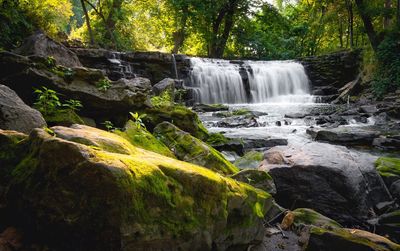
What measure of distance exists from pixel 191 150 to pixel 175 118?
2.27 metres

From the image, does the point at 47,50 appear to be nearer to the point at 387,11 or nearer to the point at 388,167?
the point at 388,167

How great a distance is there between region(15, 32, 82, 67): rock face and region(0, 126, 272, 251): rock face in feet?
25.8

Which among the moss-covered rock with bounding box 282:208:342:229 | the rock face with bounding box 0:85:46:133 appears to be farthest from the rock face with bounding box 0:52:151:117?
A: the moss-covered rock with bounding box 282:208:342:229

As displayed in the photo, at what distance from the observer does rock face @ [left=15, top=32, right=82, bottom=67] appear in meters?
9.48

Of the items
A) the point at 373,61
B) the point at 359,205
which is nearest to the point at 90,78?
the point at 359,205

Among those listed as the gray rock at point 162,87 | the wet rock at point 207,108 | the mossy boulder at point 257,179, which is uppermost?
the gray rock at point 162,87

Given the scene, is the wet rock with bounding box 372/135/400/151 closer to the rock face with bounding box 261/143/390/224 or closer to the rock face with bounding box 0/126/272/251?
the rock face with bounding box 261/143/390/224

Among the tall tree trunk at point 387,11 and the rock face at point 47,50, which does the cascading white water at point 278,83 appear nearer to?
the tall tree trunk at point 387,11

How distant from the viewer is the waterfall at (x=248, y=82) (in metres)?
20.4

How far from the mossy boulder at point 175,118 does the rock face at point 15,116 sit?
277cm

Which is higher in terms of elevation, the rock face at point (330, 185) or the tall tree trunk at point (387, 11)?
the tall tree trunk at point (387, 11)

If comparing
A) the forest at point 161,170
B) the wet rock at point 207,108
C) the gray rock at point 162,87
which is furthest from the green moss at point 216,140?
the wet rock at point 207,108

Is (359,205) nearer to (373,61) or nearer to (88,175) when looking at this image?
(88,175)

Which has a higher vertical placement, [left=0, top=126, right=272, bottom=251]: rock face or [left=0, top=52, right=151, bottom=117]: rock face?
[left=0, top=52, right=151, bottom=117]: rock face
